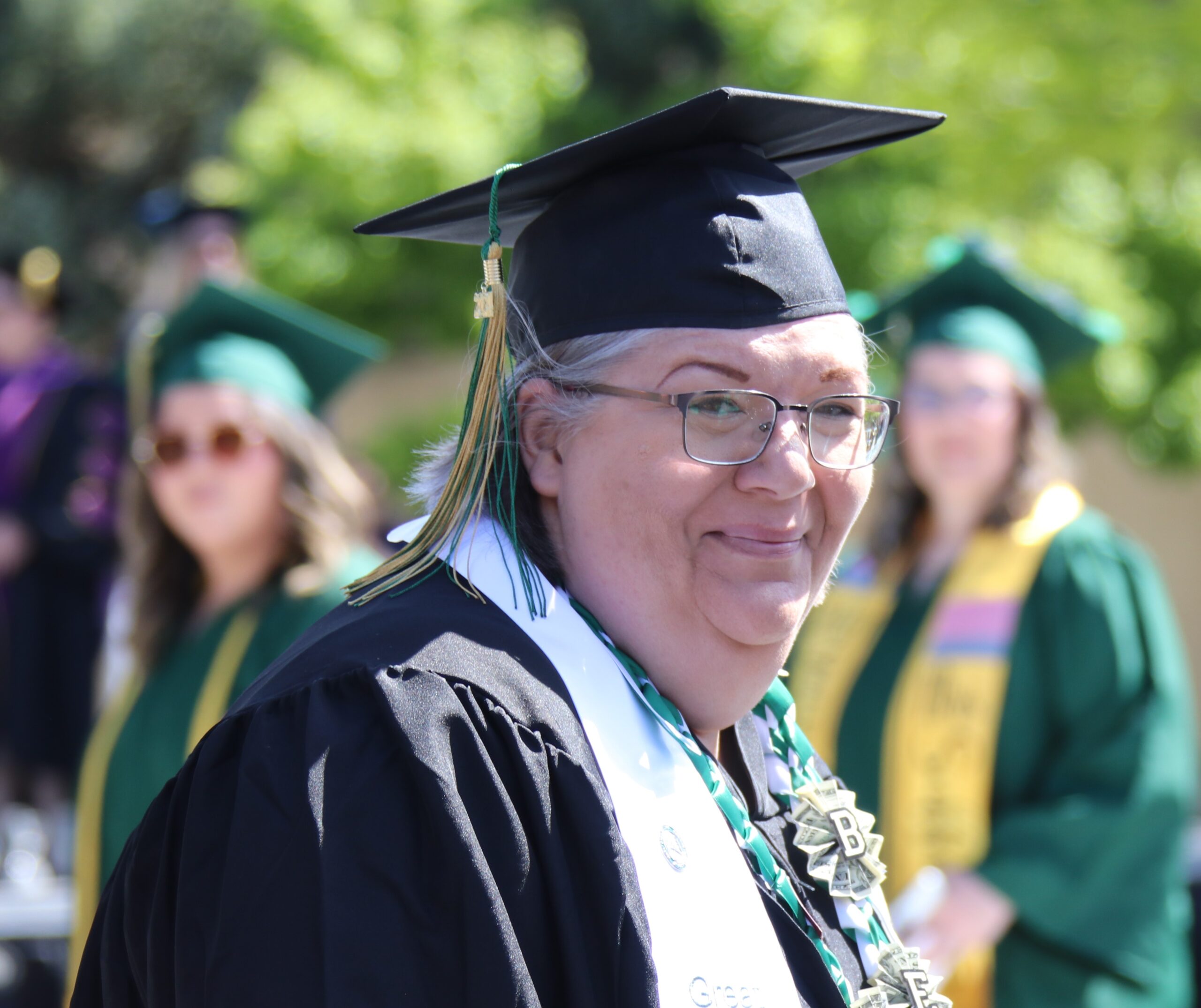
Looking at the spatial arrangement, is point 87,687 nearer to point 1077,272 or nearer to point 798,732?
point 798,732

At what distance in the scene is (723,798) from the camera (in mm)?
1585

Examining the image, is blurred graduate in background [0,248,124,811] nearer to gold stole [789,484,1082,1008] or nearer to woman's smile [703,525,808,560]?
gold stole [789,484,1082,1008]

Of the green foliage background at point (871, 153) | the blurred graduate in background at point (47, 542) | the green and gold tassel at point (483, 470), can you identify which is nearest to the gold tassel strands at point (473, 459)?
the green and gold tassel at point (483, 470)

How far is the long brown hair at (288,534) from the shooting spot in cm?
345

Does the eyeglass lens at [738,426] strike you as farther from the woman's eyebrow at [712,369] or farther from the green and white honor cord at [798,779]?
the green and white honor cord at [798,779]

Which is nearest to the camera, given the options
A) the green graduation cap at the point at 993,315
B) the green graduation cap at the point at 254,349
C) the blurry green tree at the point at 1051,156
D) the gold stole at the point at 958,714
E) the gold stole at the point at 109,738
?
the gold stole at the point at 109,738

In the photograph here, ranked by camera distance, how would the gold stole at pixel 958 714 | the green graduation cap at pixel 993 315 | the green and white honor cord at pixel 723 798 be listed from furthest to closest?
the green graduation cap at pixel 993 315 < the gold stole at pixel 958 714 < the green and white honor cord at pixel 723 798

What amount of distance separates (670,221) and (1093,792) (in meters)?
2.57

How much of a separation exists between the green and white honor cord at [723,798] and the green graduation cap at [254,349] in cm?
220

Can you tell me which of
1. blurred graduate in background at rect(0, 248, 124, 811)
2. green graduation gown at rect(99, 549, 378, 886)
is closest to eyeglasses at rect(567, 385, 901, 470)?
green graduation gown at rect(99, 549, 378, 886)

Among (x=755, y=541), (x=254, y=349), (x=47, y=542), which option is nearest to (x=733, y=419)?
(x=755, y=541)

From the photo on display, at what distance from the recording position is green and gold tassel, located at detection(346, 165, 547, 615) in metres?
1.57

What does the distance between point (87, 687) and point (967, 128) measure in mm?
5612

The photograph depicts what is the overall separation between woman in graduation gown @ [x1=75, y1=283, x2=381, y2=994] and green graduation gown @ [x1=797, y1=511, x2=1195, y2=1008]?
1.77 m
